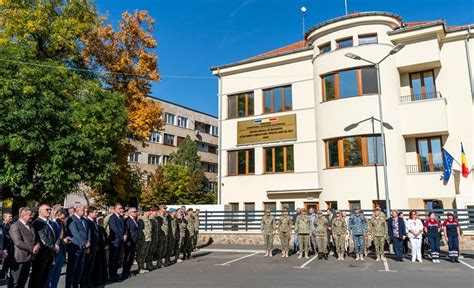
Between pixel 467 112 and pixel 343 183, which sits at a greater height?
pixel 467 112

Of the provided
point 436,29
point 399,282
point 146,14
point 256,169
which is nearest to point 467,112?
point 436,29

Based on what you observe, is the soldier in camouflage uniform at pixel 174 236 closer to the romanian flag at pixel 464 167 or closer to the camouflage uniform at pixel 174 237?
the camouflage uniform at pixel 174 237

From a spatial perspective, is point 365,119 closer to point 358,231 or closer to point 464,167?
point 464,167

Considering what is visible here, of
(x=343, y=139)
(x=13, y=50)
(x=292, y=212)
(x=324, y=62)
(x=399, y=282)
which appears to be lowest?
(x=399, y=282)

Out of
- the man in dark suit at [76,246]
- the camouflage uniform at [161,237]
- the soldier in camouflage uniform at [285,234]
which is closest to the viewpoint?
the man in dark suit at [76,246]

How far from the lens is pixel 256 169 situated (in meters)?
24.1

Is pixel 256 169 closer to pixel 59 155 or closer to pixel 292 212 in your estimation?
pixel 292 212

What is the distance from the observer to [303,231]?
1452 cm

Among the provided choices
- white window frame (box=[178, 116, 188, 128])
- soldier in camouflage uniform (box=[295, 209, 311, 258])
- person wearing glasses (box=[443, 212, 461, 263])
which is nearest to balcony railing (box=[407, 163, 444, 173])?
person wearing glasses (box=[443, 212, 461, 263])

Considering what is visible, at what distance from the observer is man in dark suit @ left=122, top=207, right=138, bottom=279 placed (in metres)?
10.2

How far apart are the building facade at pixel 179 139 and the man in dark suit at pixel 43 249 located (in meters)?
33.9

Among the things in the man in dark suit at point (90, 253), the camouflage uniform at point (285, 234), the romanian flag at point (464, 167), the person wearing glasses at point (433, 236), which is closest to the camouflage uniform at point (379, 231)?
the person wearing glasses at point (433, 236)

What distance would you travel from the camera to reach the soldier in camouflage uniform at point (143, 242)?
35.8 ft

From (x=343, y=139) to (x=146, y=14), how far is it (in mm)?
13600
